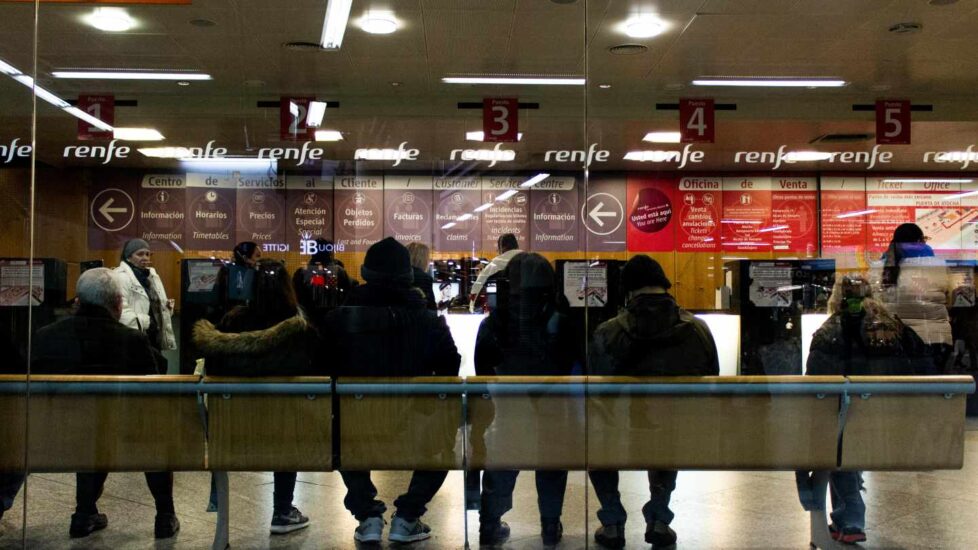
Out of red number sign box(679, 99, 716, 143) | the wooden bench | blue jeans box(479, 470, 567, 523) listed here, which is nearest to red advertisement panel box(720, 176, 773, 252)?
red number sign box(679, 99, 716, 143)

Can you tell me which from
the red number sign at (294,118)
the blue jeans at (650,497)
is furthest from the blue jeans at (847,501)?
the red number sign at (294,118)

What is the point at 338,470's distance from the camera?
373 cm

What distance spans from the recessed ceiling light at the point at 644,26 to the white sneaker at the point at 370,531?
3.07 metres

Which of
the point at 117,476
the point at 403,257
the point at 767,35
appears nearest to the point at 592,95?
the point at 767,35

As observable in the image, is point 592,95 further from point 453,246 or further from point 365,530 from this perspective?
point 365,530

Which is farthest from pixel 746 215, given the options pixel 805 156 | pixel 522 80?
pixel 522 80

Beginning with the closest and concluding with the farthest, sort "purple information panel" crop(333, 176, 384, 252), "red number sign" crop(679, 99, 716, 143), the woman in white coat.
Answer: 1. the woman in white coat
2. "purple information panel" crop(333, 176, 384, 252)
3. "red number sign" crop(679, 99, 716, 143)

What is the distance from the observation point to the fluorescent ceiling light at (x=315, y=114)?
437 cm

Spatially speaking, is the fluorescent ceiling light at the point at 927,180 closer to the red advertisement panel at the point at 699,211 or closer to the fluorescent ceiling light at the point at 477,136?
the red advertisement panel at the point at 699,211

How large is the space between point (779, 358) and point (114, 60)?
3829mm

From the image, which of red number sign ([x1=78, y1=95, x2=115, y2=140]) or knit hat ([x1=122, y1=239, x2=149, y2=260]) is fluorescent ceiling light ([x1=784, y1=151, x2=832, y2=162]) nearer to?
knit hat ([x1=122, y1=239, x2=149, y2=260])

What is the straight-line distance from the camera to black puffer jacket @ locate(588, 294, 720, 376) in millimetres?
3766

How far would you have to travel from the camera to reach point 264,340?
3.62 meters

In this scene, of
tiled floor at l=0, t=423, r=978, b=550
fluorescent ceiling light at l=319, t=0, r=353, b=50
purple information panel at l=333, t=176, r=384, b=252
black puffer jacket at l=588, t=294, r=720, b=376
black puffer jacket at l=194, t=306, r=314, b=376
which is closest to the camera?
black puffer jacket at l=194, t=306, r=314, b=376
